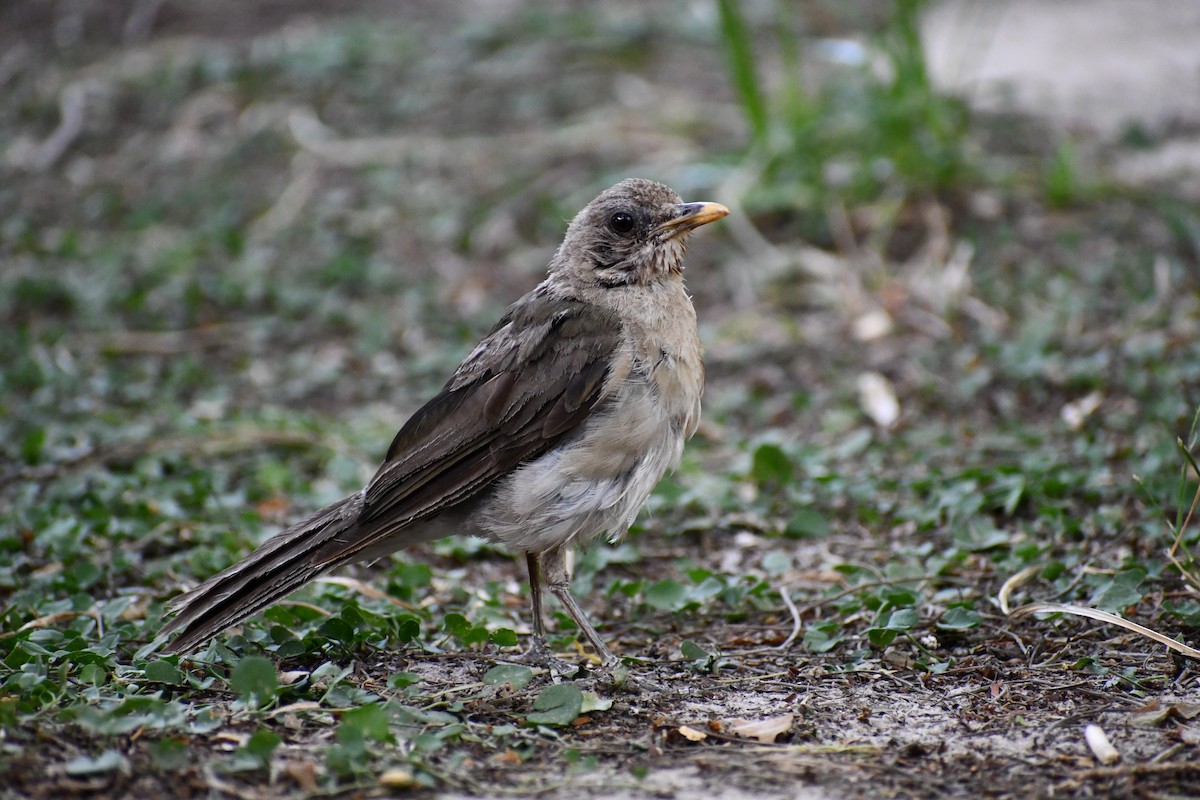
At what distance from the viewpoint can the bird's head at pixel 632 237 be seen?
16.9 feet

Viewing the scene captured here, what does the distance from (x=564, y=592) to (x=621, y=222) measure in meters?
1.56

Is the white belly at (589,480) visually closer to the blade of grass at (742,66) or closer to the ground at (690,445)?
the ground at (690,445)

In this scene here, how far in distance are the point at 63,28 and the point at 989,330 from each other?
403 inches

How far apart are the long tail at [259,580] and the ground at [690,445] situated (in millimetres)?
143

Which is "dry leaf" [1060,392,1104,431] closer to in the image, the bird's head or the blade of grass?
the bird's head

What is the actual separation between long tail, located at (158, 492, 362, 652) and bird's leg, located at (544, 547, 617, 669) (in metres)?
0.73

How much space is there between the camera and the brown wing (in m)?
4.62

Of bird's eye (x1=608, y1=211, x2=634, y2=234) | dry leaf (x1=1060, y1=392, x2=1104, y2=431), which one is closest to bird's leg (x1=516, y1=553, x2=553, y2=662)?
bird's eye (x1=608, y1=211, x2=634, y2=234)

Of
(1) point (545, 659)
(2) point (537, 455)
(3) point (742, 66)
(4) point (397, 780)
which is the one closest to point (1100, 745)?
(1) point (545, 659)

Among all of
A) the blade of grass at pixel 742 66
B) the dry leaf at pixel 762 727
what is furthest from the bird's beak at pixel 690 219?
the blade of grass at pixel 742 66

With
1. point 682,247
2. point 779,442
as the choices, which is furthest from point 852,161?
point 682,247

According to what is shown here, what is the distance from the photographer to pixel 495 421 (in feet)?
15.4

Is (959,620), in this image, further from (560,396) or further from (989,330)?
(989,330)

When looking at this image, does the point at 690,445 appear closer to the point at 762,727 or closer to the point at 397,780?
the point at 762,727
